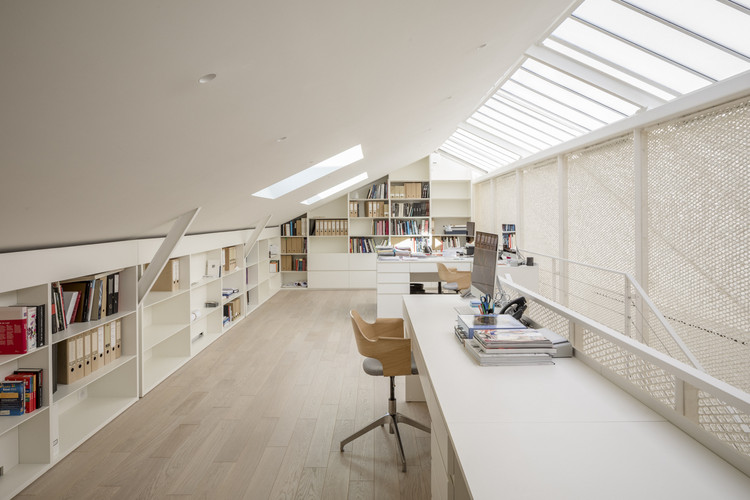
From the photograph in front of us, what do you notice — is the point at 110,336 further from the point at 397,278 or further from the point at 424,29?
the point at 397,278

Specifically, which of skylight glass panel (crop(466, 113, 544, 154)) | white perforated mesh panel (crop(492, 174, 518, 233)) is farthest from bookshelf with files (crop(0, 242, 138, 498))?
white perforated mesh panel (crop(492, 174, 518, 233))

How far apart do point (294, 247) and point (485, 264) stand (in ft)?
21.2

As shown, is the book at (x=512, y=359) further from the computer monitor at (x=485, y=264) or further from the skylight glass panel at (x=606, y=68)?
the skylight glass panel at (x=606, y=68)

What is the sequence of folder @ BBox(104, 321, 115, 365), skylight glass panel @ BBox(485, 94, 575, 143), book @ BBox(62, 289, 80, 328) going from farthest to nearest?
skylight glass panel @ BBox(485, 94, 575, 143) < folder @ BBox(104, 321, 115, 365) < book @ BBox(62, 289, 80, 328)

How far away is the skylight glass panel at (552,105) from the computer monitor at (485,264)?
2.59 m

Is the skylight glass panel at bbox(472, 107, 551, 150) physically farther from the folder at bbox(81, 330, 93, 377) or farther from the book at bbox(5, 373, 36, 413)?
the book at bbox(5, 373, 36, 413)

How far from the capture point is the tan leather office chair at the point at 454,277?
528 cm

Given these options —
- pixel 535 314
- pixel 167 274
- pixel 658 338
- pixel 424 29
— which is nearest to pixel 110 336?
pixel 167 274

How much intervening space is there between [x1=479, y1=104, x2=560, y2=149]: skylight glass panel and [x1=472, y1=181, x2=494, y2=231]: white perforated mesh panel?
2342 mm

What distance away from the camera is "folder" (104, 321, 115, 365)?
2.99 meters

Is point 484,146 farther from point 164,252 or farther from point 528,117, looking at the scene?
point 164,252

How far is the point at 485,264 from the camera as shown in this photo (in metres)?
2.55

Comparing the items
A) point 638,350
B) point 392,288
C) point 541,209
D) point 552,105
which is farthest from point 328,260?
point 638,350

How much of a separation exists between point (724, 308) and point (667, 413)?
6.77 feet
